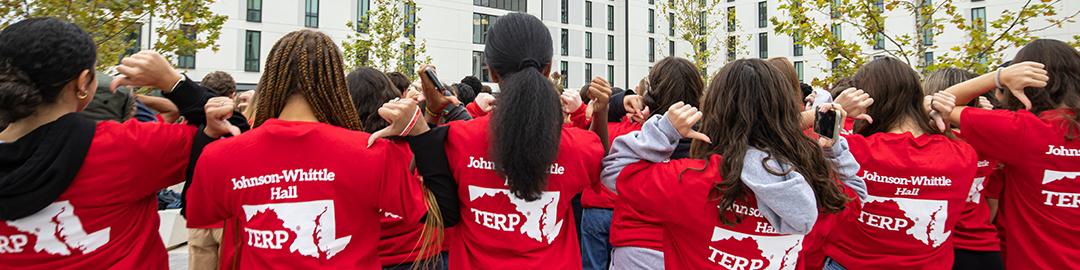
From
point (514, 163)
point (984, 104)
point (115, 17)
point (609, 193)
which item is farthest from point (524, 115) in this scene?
point (115, 17)

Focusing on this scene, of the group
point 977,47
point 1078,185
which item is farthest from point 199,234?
point 977,47

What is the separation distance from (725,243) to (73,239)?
7.56ft

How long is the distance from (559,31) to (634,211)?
121 feet

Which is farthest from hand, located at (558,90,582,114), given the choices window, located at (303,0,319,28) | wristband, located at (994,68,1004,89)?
window, located at (303,0,319,28)

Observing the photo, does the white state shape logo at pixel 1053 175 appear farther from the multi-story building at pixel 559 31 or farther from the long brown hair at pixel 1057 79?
the multi-story building at pixel 559 31

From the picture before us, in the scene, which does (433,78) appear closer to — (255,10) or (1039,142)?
(1039,142)

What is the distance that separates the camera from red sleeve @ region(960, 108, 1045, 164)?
3.06m

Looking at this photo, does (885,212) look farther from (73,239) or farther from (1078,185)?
(73,239)

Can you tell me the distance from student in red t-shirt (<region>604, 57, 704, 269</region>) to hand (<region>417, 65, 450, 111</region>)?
0.83 m

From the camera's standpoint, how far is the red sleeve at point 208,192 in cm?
220

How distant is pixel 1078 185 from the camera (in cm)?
308

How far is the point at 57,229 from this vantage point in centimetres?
213

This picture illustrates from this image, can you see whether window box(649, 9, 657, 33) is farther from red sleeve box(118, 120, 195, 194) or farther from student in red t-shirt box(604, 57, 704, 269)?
red sleeve box(118, 120, 195, 194)

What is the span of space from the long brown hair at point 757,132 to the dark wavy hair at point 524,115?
0.62m
